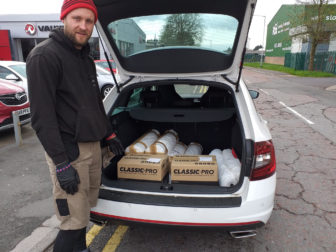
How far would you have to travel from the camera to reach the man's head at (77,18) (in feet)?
5.13

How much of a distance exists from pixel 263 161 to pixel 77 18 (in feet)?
5.47

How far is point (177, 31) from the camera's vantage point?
94.1 inches

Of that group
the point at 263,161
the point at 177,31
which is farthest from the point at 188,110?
the point at 263,161

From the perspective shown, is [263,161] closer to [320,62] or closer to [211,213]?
[211,213]

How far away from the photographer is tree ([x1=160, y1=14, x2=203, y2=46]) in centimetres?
230

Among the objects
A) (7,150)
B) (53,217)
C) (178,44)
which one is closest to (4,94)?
(7,150)

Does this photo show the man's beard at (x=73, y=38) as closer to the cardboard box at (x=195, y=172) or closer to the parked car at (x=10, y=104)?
the cardboard box at (x=195, y=172)

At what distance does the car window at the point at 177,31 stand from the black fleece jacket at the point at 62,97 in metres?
0.81

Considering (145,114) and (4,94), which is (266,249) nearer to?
(145,114)

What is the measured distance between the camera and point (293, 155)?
4480mm

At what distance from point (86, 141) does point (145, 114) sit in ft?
5.08

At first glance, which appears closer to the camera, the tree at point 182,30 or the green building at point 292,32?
the tree at point 182,30

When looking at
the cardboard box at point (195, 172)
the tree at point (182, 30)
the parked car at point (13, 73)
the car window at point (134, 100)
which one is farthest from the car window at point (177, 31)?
the parked car at point (13, 73)

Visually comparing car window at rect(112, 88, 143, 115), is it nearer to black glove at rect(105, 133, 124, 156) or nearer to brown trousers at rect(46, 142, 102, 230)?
black glove at rect(105, 133, 124, 156)
